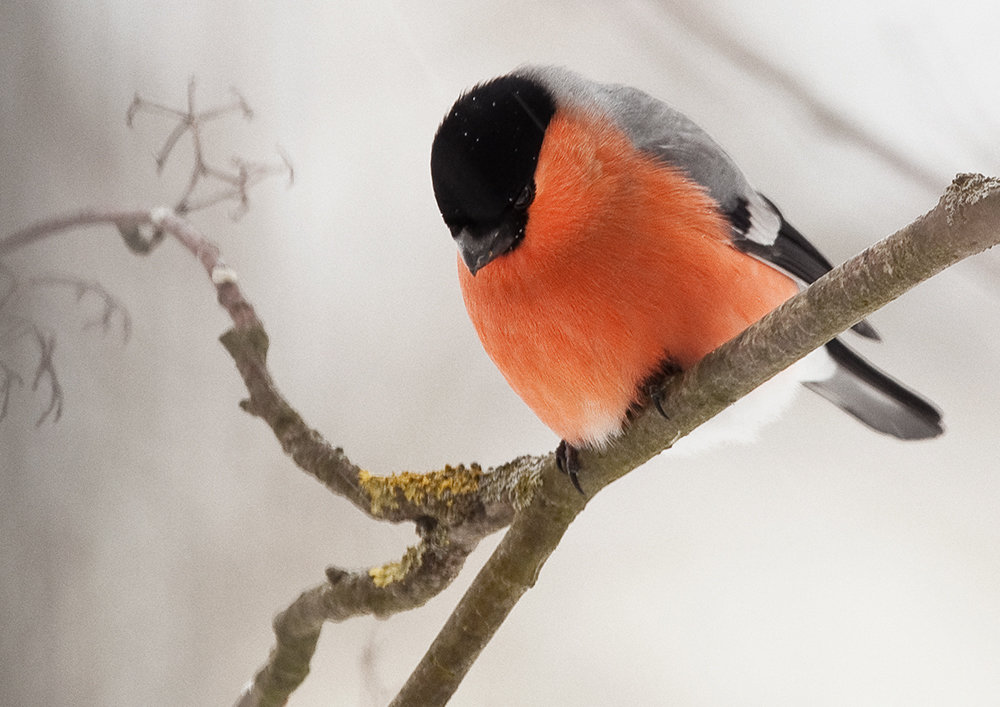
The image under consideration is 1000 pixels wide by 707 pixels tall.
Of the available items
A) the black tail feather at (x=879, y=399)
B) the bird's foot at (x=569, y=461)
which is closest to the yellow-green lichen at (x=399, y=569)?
the bird's foot at (x=569, y=461)

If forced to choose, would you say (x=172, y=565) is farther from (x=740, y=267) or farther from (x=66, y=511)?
(x=740, y=267)

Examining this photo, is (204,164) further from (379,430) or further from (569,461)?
(569,461)

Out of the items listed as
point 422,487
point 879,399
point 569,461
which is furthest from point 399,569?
point 879,399

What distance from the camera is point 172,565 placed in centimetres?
101

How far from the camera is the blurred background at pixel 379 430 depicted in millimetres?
875

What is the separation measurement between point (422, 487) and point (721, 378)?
32 cm

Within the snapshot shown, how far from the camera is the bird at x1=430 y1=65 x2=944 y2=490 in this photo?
653 millimetres

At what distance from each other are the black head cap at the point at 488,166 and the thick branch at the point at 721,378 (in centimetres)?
17

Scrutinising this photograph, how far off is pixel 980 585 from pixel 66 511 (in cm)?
96

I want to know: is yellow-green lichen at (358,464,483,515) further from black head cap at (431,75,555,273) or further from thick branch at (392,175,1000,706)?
black head cap at (431,75,555,273)

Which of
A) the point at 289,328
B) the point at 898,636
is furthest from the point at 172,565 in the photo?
the point at 898,636

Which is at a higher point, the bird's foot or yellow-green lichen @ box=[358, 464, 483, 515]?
the bird's foot

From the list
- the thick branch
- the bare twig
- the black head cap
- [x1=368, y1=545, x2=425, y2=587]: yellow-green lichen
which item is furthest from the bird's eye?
the bare twig

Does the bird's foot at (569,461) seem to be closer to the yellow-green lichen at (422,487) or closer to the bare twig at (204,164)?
the yellow-green lichen at (422,487)
